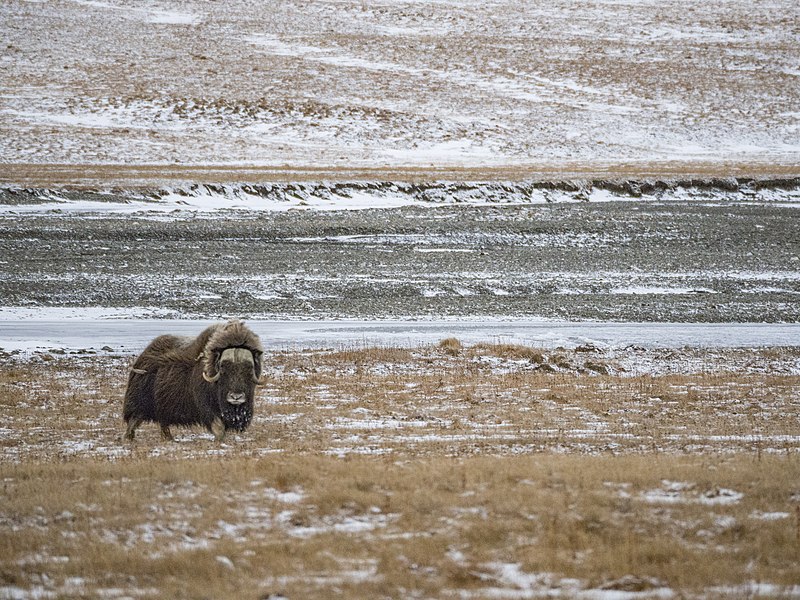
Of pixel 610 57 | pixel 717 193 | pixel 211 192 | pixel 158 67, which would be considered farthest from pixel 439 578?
Result: pixel 610 57

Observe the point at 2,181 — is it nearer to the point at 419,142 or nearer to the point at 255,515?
the point at 419,142

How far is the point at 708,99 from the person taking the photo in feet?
215

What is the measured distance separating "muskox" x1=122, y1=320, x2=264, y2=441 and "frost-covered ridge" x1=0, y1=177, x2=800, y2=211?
23627 millimetres

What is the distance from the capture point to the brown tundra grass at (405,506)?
254 inches

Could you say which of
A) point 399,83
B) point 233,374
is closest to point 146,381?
point 233,374

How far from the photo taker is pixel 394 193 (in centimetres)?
3962

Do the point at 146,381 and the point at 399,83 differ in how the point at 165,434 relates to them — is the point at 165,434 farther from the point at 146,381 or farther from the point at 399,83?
the point at 399,83

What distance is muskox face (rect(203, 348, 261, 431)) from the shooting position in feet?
37.3

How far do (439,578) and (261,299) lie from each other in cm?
1727

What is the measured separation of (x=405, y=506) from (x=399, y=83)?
60.0 m

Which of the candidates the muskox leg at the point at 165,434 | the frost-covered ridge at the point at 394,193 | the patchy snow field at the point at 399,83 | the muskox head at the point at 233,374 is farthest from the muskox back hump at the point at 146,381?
the patchy snow field at the point at 399,83

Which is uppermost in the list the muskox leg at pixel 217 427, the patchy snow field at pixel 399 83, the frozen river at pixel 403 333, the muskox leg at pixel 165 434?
the patchy snow field at pixel 399 83

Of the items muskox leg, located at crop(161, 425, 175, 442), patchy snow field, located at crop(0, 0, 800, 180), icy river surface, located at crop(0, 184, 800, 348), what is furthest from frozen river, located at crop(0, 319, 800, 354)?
patchy snow field, located at crop(0, 0, 800, 180)

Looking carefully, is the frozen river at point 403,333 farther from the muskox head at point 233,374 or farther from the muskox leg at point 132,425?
the muskox head at point 233,374
